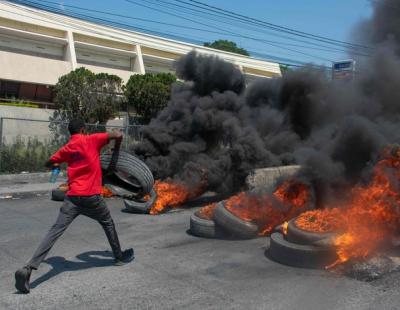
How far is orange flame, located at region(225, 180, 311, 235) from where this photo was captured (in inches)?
310

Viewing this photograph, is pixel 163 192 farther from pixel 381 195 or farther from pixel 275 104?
pixel 381 195

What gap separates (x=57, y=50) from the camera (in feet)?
117

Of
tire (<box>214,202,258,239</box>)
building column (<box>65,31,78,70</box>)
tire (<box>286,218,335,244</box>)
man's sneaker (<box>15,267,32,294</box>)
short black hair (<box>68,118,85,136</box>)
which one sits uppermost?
building column (<box>65,31,78,70</box>)

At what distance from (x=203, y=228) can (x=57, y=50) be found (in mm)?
30866

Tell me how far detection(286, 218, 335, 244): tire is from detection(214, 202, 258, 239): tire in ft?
3.51

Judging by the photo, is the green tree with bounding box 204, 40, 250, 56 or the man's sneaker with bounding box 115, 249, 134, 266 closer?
the man's sneaker with bounding box 115, 249, 134, 266

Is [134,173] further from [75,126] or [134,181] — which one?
[75,126]

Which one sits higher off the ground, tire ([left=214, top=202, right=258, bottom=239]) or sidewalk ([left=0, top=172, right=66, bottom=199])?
tire ([left=214, top=202, right=258, bottom=239])

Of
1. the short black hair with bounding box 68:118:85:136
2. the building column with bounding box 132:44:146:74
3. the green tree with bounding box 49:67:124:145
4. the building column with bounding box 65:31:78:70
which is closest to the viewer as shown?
the short black hair with bounding box 68:118:85:136

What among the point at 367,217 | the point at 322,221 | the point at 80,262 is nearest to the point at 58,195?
the point at 80,262

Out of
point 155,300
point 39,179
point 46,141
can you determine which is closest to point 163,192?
point 155,300

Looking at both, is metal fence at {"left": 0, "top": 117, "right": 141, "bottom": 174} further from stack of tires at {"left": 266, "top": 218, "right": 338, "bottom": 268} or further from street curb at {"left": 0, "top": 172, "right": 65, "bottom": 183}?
stack of tires at {"left": 266, "top": 218, "right": 338, "bottom": 268}

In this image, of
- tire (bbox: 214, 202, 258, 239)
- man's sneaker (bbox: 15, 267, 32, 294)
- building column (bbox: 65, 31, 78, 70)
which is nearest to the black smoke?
tire (bbox: 214, 202, 258, 239)

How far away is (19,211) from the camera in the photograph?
1084cm
